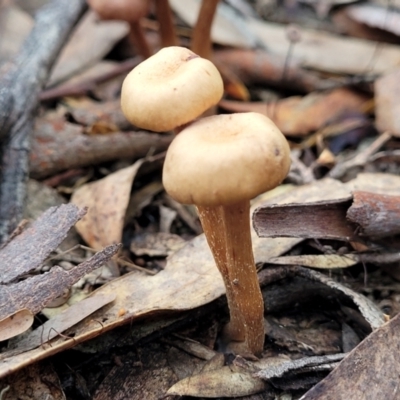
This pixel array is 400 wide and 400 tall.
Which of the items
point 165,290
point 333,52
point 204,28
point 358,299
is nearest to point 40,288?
point 165,290

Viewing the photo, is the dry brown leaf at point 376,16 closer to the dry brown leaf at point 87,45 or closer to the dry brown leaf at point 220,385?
the dry brown leaf at point 87,45

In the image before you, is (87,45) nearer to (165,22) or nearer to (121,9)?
(165,22)

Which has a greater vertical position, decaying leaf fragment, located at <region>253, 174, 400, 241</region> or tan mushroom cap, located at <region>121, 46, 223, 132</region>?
tan mushroom cap, located at <region>121, 46, 223, 132</region>

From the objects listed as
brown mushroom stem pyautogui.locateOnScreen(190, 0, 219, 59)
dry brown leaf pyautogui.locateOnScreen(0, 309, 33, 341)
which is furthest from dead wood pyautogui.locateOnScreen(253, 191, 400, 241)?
brown mushroom stem pyautogui.locateOnScreen(190, 0, 219, 59)

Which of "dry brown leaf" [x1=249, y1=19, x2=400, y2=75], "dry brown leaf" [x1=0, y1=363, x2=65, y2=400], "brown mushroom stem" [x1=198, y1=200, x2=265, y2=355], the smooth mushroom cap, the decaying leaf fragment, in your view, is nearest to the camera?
"brown mushroom stem" [x1=198, y1=200, x2=265, y2=355]

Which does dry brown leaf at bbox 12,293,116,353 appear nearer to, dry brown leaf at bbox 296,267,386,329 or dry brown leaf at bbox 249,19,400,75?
dry brown leaf at bbox 296,267,386,329

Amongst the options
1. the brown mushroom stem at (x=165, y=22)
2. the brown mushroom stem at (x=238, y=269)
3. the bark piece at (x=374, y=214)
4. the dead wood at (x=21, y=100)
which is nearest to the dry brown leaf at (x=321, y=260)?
the bark piece at (x=374, y=214)

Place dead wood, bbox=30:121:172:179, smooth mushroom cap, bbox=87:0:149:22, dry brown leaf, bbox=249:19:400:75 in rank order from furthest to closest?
dry brown leaf, bbox=249:19:400:75
smooth mushroom cap, bbox=87:0:149:22
dead wood, bbox=30:121:172:179
